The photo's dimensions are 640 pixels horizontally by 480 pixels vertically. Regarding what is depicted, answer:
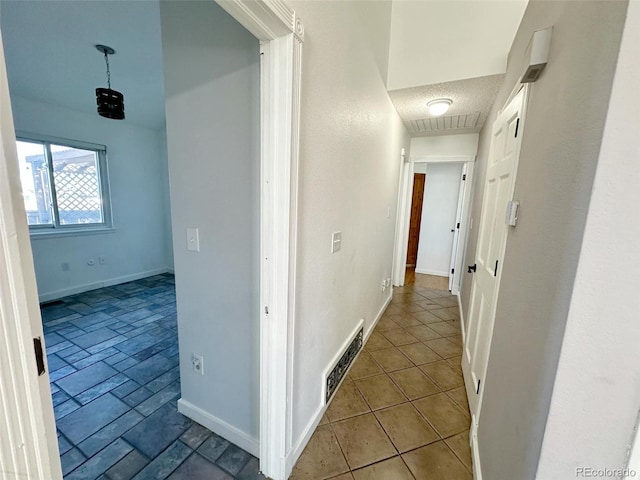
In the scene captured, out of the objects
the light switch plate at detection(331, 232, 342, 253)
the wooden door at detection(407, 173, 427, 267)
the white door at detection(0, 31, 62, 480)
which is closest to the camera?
the white door at detection(0, 31, 62, 480)

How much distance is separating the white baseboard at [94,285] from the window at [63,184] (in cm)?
82

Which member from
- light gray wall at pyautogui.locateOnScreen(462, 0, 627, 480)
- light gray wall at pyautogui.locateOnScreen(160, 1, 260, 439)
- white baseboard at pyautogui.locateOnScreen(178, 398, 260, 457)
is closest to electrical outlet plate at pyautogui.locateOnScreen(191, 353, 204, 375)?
light gray wall at pyautogui.locateOnScreen(160, 1, 260, 439)

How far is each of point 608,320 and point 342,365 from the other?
162cm

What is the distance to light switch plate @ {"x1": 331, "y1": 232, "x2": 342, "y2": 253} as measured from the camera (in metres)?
1.56

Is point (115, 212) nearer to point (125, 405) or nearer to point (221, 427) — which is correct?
point (125, 405)

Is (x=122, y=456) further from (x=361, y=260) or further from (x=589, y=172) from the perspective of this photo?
(x=589, y=172)

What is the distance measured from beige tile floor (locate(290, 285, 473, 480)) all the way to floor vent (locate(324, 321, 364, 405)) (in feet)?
0.28

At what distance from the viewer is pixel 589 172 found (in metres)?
0.65

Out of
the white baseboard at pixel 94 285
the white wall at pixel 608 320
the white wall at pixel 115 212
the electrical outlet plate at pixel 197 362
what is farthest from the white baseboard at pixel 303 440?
the white wall at pixel 115 212

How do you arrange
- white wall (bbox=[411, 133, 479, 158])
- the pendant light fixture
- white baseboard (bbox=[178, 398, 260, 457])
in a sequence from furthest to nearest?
white wall (bbox=[411, 133, 479, 158]) → the pendant light fixture → white baseboard (bbox=[178, 398, 260, 457])

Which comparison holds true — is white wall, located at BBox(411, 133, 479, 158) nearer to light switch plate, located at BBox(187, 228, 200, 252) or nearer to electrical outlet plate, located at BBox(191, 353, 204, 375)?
light switch plate, located at BBox(187, 228, 200, 252)

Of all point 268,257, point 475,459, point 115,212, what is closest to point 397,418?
point 475,459

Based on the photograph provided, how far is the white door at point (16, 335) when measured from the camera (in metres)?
0.42

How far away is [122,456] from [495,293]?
2.25m
